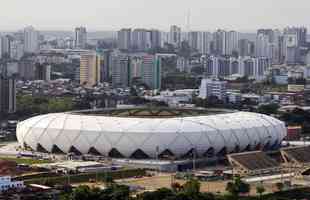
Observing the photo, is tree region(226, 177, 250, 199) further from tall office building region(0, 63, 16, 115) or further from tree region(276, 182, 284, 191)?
tall office building region(0, 63, 16, 115)

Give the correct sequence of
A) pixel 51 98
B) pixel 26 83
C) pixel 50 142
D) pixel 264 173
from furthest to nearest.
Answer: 1. pixel 26 83
2. pixel 51 98
3. pixel 50 142
4. pixel 264 173

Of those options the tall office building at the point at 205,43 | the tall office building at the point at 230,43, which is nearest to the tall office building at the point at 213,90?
the tall office building at the point at 230,43

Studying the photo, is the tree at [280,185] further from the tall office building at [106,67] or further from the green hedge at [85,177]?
the tall office building at [106,67]

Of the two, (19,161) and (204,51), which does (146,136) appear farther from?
(204,51)

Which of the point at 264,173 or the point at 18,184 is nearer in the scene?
the point at 18,184

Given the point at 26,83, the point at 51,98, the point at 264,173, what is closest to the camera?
the point at 264,173

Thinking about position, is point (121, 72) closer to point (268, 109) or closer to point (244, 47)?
point (268, 109)

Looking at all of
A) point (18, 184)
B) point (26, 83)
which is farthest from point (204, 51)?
point (18, 184)
